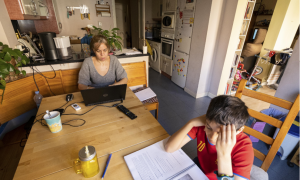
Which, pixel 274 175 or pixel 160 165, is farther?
pixel 274 175

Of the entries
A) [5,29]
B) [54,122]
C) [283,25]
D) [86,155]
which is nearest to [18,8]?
[5,29]

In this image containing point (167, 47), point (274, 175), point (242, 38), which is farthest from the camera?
point (167, 47)

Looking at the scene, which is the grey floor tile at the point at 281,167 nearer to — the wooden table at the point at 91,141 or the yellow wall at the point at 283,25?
the wooden table at the point at 91,141

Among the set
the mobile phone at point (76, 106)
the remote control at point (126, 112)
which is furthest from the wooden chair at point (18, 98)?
the remote control at point (126, 112)

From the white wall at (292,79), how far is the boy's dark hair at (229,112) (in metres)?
1.52

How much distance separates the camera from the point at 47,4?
269cm

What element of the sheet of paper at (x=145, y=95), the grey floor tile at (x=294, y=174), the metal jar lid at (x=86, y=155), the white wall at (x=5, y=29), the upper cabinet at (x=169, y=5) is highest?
the upper cabinet at (x=169, y=5)

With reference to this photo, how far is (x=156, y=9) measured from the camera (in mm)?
4176

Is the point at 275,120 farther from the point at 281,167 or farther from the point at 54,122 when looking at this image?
the point at 54,122

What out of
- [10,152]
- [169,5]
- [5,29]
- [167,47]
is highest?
[169,5]

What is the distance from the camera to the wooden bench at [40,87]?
4.87 feet

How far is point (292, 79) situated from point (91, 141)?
2.15m

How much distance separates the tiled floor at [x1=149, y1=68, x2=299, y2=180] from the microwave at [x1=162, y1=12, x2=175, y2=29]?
1.32 metres

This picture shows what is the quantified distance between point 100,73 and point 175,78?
220 centimetres
